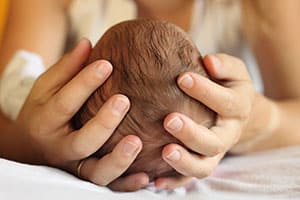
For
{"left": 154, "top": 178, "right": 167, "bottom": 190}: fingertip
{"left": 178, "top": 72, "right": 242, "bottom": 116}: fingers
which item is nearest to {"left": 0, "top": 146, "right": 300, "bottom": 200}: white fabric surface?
{"left": 154, "top": 178, "right": 167, "bottom": 190}: fingertip

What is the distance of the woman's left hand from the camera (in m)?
0.77

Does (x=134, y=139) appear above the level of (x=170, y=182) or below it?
above

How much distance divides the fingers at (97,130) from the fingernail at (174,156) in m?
0.08

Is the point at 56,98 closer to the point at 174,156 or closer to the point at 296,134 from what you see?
the point at 174,156

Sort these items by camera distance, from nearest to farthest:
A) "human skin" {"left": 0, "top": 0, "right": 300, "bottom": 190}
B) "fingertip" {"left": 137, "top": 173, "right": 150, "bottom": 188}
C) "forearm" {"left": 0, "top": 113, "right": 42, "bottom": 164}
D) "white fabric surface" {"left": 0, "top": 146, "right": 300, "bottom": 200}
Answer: "white fabric surface" {"left": 0, "top": 146, "right": 300, "bottom": 200} < "fingertip" {"left": 137, "top": 173, "right": 150, "bottom": 188} < "forearm" {"left": 0, "top": 113, "right": 42, "bottom": 164} < "human skin" {"left": 0, "top": 0, "right": 300, "bottom": 190}

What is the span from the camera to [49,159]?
869 millimetres

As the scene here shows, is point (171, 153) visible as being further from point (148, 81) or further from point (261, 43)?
point (261, 43)

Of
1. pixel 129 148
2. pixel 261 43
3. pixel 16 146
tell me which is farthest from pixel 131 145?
pixel 261 43

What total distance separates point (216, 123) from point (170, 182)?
103 mm

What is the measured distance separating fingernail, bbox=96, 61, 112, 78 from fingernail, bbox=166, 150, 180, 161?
129 millimetres

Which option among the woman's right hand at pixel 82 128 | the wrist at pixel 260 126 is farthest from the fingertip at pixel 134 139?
the wrist at pixel 260 126

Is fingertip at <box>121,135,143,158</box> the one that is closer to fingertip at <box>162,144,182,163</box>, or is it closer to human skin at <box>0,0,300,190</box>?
fingertip at <box>162,144,182,163</box>

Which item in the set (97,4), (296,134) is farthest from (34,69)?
(296,134)

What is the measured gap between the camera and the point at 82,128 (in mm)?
787
